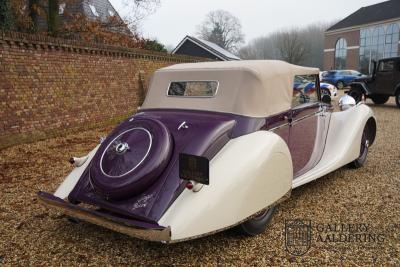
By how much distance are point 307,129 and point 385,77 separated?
35.4 feet

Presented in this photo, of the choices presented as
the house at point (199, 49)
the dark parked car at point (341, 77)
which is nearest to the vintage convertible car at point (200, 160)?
the house at point (199, 49)

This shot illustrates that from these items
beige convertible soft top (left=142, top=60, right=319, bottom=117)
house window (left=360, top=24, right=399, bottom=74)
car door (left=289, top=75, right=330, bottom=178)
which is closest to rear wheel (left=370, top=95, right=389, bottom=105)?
car door (left=289, top=75, right=330, bottom=178)

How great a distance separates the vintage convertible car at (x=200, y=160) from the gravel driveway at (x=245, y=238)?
0.97ft

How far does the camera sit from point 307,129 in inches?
161

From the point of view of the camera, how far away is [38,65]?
7.13 meters

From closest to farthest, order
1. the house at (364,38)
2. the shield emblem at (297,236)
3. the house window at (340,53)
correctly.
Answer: the shield emblem at (297,236) < the house at (364,38) < the house window at (340,53)

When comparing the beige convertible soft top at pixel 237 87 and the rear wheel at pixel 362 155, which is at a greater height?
the beige convertible soft top at pixel 237 87

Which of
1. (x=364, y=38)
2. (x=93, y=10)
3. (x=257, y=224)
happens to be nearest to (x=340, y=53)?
(x=364, y=38)

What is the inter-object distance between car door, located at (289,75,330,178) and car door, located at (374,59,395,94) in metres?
9.89

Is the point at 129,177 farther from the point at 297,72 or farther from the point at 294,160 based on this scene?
the point at 297,72

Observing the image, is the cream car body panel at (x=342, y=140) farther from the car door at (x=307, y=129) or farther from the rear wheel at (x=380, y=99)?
the rear wheel at (x=380, y=99)

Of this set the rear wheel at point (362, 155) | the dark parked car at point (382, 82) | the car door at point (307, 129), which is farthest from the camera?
the dark parked car at point (382, 82)

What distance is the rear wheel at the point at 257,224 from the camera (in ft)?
9.68

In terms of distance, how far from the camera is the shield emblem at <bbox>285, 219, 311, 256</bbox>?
2.89 metres
